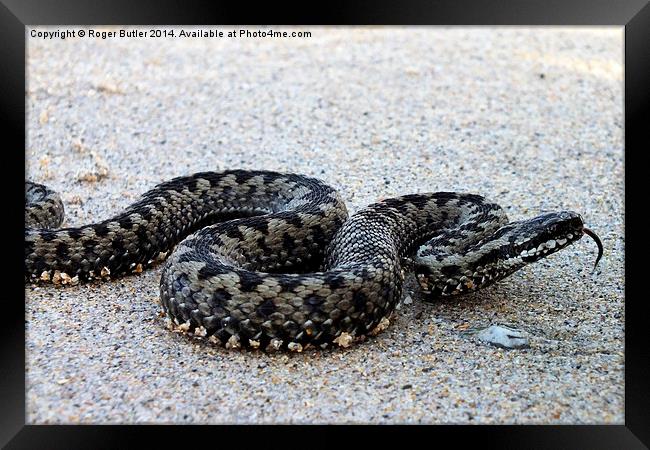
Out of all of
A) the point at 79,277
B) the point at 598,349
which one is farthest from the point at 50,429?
the point at 598,349

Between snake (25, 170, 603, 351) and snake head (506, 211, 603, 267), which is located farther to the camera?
snake head (506, 211, 603, 267)


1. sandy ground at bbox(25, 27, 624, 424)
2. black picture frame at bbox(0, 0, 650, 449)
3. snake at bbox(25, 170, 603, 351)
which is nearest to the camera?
black picture frame at bbox(0, 0, 650, 449)

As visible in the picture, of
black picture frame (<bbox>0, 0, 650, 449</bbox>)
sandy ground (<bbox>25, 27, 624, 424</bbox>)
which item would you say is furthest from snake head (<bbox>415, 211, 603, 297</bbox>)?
black picture frame (<bbox>0, 0, 650, 449</bbox>)

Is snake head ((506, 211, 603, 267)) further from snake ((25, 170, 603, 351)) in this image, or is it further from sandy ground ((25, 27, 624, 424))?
sandy ground ((25, 27, 624, 424))
